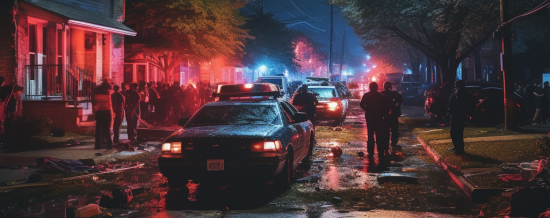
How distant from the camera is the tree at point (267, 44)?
49.9 metres

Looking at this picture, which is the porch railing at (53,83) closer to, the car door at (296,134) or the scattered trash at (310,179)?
the car door at (296,134)

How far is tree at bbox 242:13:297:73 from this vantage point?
49906 millimetres

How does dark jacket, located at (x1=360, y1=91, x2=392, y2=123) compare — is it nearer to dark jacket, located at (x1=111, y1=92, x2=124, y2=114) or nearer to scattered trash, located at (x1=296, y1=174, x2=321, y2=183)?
scattered trash, located at (x1=296, y1=174, x2=321, y2=183)

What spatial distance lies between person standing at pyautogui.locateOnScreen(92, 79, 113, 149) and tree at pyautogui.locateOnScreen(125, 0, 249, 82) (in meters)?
11.7

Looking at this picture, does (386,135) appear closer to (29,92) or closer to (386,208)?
(386,208)

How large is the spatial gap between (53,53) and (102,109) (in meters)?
7.12

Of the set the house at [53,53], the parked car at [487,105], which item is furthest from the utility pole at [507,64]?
the house at [53,53]

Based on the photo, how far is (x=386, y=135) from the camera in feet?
40.9

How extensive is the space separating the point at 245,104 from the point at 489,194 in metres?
4.09

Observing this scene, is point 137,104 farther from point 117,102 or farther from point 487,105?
point 487,105

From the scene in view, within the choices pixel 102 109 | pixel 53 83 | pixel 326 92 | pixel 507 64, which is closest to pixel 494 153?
pixel 507 64

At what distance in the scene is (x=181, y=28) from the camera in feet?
83.5

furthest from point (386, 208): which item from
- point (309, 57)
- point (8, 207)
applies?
point (309, 57)

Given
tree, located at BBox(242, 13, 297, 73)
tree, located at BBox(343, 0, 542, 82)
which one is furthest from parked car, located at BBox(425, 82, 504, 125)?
tree, located at BBox(242, 13, 297, 73)
